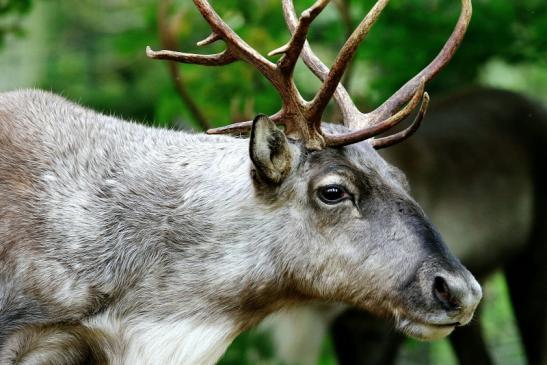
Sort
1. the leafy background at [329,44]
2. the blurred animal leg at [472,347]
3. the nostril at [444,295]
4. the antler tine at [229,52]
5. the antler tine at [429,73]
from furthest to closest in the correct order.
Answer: the blurred animal leg at [472,347], the leafy background at [329,44], the antler tine at [429,73], the antler tine at [229,52], the nostril at [444,295]

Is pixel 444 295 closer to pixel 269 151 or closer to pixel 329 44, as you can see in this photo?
pixel 269 151

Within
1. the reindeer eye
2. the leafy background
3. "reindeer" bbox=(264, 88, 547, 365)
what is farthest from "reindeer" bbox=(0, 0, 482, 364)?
"reindeer" bbox=(264, 88, 547, 365)

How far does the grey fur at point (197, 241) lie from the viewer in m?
4.43

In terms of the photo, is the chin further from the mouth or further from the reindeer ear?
the reindeer ear

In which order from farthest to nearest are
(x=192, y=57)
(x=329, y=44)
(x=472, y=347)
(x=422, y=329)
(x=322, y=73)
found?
(x=472, y=347), (x=329, y=44), (x=322, y=73), (x=192, y=57), (x=422, y=329)

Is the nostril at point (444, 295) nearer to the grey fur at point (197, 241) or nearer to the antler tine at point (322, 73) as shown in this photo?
the grey fur at point (197, 241)

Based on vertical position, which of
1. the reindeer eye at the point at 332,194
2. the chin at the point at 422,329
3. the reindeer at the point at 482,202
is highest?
the reindeer eye at the point at 332,194

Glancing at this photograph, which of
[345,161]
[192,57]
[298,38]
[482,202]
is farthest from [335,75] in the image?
[482,202]

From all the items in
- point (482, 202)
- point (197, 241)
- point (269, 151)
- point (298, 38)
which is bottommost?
point (482, 202)

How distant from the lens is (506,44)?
7.95 meters

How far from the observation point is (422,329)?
440 centimetres

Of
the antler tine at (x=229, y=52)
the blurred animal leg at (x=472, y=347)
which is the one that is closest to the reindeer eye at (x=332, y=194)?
the antler tine at (x=229, y=52)

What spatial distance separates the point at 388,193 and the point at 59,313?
131 centimetres

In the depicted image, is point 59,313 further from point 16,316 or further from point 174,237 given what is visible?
point 174,237
